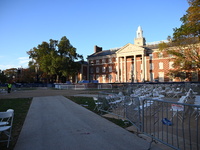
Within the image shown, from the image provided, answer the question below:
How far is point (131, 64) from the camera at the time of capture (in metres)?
55.5

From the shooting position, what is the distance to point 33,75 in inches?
2520

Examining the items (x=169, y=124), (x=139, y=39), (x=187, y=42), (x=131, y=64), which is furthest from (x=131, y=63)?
(x=169, y=124)

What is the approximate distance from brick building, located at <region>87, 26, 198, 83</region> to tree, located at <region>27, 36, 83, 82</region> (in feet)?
33.3

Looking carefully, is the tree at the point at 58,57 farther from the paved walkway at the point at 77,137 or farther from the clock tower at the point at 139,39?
the paved walkway at the point at 77,137

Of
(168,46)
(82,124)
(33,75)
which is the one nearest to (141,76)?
(168,46)

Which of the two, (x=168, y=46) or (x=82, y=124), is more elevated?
(x=168, y=46)

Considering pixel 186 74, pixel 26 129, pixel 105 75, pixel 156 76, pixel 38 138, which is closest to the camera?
pixel 38 138

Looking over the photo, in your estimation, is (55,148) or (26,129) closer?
(55,148)

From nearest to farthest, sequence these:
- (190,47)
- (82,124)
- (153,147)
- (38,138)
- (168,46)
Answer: (153,147)
(38,138)
(82,124)
(190,47)
(168,46)

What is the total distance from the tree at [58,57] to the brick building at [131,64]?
10.1 meters

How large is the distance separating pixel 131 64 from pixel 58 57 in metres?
23.7

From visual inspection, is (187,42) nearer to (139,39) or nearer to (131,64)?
(131,64)

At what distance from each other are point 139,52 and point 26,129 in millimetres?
47669

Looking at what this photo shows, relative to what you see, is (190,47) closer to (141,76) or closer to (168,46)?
(168,46)
